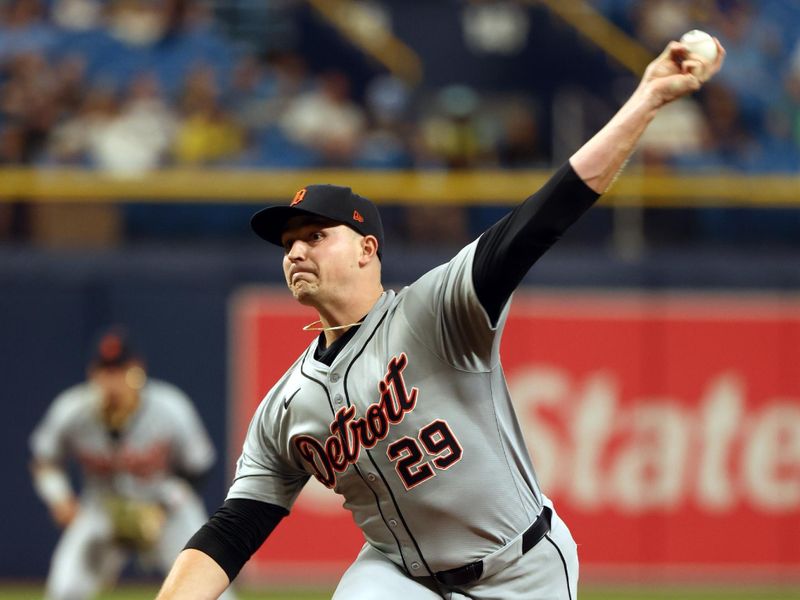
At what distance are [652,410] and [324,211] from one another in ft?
24.7

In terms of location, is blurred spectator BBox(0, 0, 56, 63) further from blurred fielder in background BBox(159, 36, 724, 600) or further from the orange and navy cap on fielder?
blurred fielder in background BBox(159, 36, 724, 600)

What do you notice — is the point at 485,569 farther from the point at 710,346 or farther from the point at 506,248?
the point at 710,346

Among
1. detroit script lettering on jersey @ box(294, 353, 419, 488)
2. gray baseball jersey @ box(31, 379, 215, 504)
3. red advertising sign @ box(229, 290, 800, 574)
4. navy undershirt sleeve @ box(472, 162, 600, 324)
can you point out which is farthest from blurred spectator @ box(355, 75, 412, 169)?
navy undershirt sleeve @ box(472, 162, 600, 324)

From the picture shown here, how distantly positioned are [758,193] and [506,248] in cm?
805

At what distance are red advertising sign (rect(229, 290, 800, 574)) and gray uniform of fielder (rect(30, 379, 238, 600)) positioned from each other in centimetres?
251

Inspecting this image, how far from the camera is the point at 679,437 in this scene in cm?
1113

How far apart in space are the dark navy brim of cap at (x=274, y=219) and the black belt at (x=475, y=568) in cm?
108

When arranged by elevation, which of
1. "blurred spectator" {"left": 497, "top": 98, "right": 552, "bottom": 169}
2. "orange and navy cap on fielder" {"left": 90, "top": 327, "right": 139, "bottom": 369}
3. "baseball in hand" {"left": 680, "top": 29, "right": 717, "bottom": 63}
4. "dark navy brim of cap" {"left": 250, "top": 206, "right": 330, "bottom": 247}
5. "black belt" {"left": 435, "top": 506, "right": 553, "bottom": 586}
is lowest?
"orange and navy cap on fielder" {"left": 90, "top": 327, "right": 139, "bottom": 369}

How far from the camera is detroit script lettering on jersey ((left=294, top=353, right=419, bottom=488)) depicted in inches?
159

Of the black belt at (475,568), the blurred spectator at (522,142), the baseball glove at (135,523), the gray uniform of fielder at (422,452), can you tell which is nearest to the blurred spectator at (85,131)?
the blurred spectator at (522,142)

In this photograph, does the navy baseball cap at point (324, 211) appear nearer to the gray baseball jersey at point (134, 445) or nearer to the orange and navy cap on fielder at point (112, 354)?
the orange and navy cap on fielder at point (112, 354)

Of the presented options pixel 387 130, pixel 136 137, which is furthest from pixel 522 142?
pixel 136 137

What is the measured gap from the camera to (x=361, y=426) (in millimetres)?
4090

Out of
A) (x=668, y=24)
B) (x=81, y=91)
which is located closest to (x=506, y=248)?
(x=81, y=91)
